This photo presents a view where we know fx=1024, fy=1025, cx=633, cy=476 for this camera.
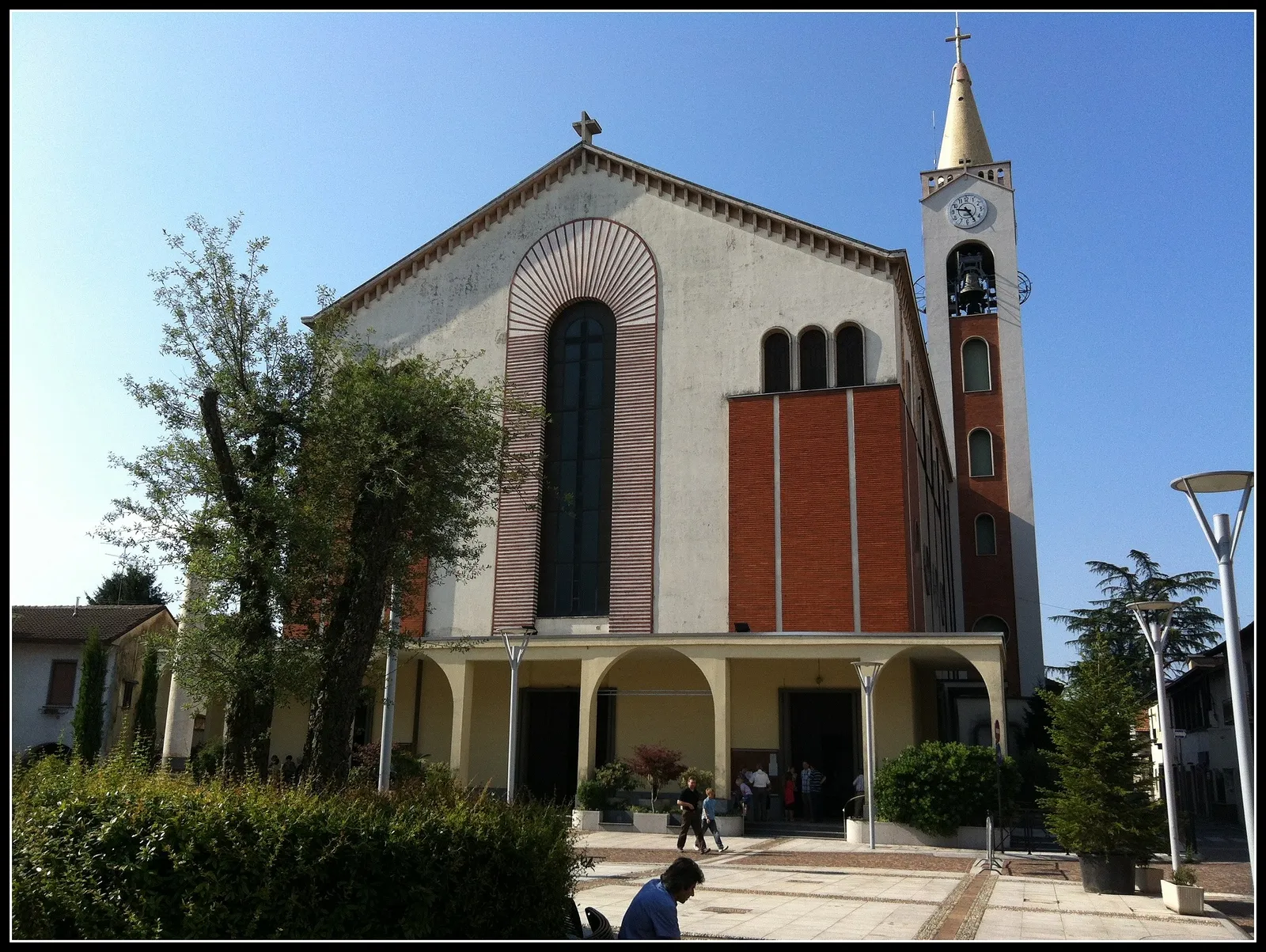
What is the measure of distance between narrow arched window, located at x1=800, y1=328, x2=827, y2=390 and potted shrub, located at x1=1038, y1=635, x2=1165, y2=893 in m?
14.4

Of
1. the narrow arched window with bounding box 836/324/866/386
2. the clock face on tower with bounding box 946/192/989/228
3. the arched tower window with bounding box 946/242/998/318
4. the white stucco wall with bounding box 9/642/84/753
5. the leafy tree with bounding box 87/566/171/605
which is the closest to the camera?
the narrow arched window with bounding box 836/324/866/386

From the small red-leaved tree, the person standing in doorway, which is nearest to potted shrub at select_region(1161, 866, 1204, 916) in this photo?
the person standing in doorway

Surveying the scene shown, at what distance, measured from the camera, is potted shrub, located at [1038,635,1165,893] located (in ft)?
47.6

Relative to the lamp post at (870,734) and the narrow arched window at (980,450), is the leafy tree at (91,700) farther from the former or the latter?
the narrow arched window at (980,450)

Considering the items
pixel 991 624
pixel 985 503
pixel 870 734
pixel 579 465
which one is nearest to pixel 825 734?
pixel 870 734

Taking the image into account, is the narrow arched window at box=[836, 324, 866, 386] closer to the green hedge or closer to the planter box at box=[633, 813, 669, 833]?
the planter box at box=[633, 813, 669, 833]

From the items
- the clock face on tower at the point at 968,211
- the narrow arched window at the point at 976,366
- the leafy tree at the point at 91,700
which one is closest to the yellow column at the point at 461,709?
the leafy tree at the point at 91,700

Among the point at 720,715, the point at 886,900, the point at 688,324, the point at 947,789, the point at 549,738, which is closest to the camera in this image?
the point at 886,900

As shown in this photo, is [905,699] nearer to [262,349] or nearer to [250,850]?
[262,349]

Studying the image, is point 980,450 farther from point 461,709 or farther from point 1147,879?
point 1147,879

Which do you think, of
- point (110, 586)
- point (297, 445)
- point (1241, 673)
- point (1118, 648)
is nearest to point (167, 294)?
point (297, 445)

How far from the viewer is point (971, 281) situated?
47.1m

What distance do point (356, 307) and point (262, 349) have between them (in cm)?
1980

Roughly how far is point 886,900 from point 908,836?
873 centimetres
